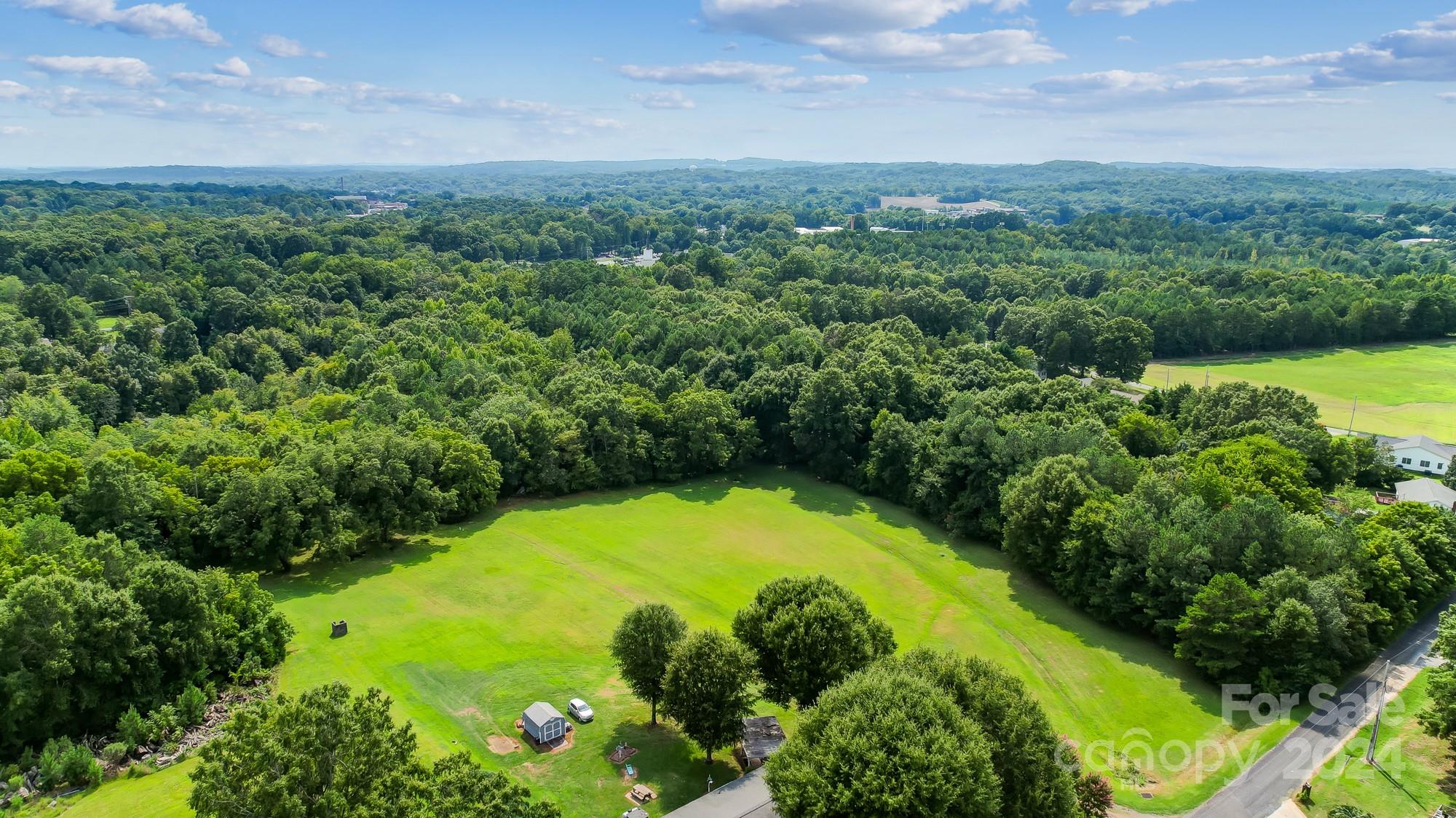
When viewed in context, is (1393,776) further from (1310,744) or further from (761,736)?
(761,736)

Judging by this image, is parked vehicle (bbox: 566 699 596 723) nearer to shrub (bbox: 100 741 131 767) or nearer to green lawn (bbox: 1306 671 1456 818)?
shrub (bbox: 100 741 131 767)

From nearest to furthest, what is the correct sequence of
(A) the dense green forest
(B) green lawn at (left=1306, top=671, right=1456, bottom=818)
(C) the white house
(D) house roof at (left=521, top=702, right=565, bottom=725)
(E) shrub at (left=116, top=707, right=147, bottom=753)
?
1. (B) green lawn at (left=1306, top=671, right=1456, bottom=818)
2. (E) shrub at (left=116, top=707, right=147, bottom=753)
3. (D) house roof at (left=521, top=702, right=565, bottom=725)
4. (A) the dense green forest
5. (C) the white house

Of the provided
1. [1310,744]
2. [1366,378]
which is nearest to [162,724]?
[1310,744]

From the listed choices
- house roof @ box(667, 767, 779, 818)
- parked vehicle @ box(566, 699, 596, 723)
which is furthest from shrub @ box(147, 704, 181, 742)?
house roof @ box(667, 767, 779, 818)

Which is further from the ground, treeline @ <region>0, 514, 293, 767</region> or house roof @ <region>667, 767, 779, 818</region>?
treeline @ <region>0, 514, 293, 767</region>

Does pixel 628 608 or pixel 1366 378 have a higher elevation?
pixel 1366 378

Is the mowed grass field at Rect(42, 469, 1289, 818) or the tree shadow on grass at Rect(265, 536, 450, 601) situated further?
the tree shadow on grass at Rect(265, 536, 450, 601)

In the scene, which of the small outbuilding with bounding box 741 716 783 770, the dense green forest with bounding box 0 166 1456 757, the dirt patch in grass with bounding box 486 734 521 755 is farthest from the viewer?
the dense green forest with bounding box 0 166 1456 757
